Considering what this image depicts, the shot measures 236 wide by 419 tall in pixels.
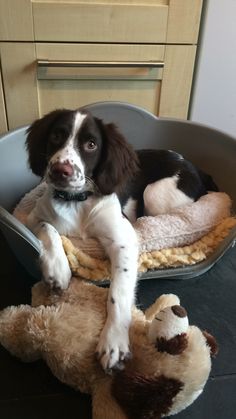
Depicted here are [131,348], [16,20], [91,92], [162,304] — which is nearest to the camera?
[131,348]

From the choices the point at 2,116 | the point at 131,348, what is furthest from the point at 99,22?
the point at 131,348

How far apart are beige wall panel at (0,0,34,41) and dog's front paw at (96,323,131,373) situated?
→ 3.79ft

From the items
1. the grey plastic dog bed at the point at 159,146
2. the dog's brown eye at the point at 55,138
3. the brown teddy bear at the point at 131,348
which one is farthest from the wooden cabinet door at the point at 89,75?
the brown teddy bear at the point at 131,348

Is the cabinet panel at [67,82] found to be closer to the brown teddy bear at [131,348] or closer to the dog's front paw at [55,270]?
the dog's front paw at [55,270]

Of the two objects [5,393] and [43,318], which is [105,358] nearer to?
[43,318]

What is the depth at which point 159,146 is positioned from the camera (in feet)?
6.12

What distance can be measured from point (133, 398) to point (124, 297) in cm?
28

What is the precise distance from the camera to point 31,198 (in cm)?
156

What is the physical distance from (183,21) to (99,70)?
38 cm

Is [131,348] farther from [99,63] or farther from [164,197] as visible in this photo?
[99,63]

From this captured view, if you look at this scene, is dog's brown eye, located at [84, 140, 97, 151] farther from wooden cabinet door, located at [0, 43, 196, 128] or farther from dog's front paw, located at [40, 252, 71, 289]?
wooden cabinet door, located at [0, 43, 196, 128]

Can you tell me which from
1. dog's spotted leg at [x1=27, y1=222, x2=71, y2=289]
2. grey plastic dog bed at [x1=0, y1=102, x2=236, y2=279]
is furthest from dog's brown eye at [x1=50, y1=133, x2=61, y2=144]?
grey plastic dog bed at [x1=0, y1=102, x2=236, y2=279]

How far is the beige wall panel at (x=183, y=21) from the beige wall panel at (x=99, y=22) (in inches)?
1.1

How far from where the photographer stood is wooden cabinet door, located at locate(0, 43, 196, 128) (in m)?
1.61
